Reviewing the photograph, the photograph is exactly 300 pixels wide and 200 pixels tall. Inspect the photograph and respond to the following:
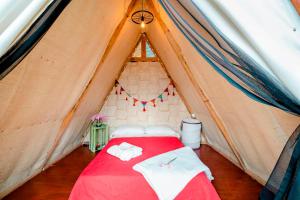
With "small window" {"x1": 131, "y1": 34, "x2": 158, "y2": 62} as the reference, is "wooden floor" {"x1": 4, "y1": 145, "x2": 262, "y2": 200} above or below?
below

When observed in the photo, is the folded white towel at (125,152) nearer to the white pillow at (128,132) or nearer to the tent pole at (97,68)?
the tent pole at (97,68)

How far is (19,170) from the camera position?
2355mm

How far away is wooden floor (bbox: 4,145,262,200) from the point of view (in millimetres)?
2207

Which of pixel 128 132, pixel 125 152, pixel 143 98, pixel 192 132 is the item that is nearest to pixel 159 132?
pixel 128 132

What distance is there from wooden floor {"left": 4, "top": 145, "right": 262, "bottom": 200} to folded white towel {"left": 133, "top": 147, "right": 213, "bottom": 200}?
0.72 m

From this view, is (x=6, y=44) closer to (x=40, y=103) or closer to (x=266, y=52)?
(x=40, y=103)

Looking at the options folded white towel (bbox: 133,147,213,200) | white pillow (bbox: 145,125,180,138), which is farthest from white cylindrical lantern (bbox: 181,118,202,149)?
folded white towel (bbox: 133,147,213,200)

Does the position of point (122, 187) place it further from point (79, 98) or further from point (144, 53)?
point (144, 53)

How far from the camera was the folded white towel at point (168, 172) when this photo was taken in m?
1.67

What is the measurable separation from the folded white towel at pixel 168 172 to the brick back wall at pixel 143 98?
6.92 ft

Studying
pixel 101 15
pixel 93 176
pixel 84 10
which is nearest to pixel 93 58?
pixel 101 15

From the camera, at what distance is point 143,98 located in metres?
4.25

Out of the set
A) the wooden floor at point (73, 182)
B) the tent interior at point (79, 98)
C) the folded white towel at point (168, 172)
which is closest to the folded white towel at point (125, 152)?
the folded white towel at point (168, 172)

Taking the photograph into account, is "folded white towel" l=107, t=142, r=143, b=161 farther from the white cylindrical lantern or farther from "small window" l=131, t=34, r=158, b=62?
"small window" l=131, t=34, r=158, b=62
